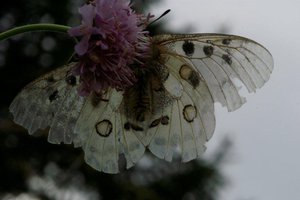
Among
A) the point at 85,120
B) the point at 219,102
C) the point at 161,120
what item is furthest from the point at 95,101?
the point at 219,102

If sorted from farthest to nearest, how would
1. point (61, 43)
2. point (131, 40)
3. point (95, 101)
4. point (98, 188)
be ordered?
1. point (61, 43)
2. point (98, 188)
3. point (95, 101)
4. point (131, 40)

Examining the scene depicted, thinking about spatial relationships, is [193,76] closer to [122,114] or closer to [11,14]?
[122,114]

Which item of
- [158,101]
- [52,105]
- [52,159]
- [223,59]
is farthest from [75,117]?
[52,159]

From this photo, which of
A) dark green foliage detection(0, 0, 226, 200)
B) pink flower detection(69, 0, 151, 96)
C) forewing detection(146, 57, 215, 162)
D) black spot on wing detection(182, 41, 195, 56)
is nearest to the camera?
pink flower detection(69, 0, 151, 96)

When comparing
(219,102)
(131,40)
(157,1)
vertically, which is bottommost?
(157,1)

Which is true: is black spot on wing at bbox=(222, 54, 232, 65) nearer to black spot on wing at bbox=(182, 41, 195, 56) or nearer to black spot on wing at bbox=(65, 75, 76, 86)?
black spot on wing at bbox=(182, 41, 195, 56)

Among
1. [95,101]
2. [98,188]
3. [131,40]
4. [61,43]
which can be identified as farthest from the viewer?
[61,43]

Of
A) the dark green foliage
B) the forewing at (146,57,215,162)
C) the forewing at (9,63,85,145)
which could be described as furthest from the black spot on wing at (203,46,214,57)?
the dark green foliage
